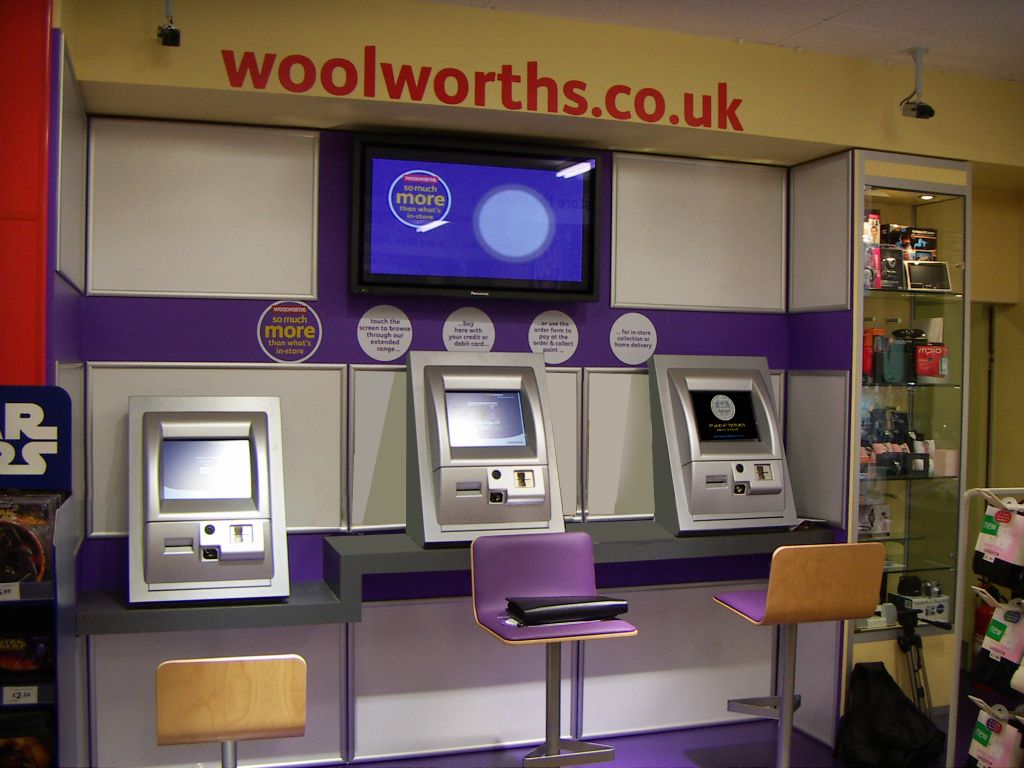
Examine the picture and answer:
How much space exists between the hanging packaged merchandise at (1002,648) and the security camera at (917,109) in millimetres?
2081

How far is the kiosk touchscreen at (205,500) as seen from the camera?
366cm

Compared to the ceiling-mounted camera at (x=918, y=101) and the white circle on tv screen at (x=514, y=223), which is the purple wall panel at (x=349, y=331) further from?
the ceiling-mounted camera at (x=918, y=101)

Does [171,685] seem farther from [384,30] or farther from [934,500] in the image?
[934,500]

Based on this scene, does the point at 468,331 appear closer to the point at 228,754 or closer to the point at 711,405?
the point at 711,405

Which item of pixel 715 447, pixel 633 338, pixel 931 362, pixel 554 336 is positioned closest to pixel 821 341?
pixel 931 362

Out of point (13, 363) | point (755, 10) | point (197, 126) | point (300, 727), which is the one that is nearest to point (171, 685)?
point (300, 727)

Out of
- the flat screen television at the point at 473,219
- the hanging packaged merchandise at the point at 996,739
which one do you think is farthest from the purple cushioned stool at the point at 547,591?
the hanging packaged merchandise at the point at 996,739

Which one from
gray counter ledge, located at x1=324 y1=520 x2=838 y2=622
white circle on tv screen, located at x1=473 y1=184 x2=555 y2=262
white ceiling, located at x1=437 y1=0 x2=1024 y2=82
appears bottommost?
gray counter ledge, located at x1=324 y1=520 x2=838 y2=622

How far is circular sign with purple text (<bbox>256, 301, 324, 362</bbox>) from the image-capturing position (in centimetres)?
422

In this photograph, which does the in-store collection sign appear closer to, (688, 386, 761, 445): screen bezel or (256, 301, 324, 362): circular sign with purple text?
(256, 301, 324, 362): circular sign with purple text

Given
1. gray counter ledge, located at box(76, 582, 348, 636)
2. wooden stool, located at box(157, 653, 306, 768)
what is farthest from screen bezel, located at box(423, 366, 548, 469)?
wooden stool, located at box(157, 653, 306, 768)

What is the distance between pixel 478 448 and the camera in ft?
13.6

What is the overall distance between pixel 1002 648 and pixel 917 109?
A: 7.62 ft

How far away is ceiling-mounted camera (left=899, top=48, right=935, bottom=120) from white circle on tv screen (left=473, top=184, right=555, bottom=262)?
5.46 feet
